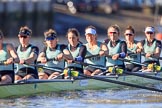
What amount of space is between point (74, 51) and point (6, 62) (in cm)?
205

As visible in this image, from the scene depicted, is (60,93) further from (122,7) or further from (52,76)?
(122,7)

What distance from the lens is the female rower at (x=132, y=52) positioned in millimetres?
17844

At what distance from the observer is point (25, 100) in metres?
15.0

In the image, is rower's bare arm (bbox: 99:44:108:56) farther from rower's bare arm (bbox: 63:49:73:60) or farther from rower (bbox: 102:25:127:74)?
rower's bare arm (bbox: 63:49:73:60)

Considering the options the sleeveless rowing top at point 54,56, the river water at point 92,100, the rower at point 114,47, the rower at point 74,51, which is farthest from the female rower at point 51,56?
the rower at point 114,47

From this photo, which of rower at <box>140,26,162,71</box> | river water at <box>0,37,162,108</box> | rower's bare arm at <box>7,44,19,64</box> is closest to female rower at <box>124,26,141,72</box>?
rower at <box>140,26,162,71</box>

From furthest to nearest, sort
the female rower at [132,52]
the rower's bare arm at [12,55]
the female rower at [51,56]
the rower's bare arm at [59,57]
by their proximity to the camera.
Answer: the female rower at [132,52] < the female rower at [51,56] < the rower's bare arm at [59,57] < the rower's bare arm at [12,55]

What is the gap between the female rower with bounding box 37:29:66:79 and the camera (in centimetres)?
1587

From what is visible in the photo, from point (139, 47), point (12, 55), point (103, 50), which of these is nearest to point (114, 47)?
point (103, 50)

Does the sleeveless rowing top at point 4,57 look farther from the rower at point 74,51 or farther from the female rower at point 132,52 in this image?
the female rower at point 132,52

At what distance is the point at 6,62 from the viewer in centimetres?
1491

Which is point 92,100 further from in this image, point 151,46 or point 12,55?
point 151,46

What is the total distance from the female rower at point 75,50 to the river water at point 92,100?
577 millimetres

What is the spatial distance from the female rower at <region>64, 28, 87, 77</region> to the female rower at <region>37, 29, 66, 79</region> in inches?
6.9
